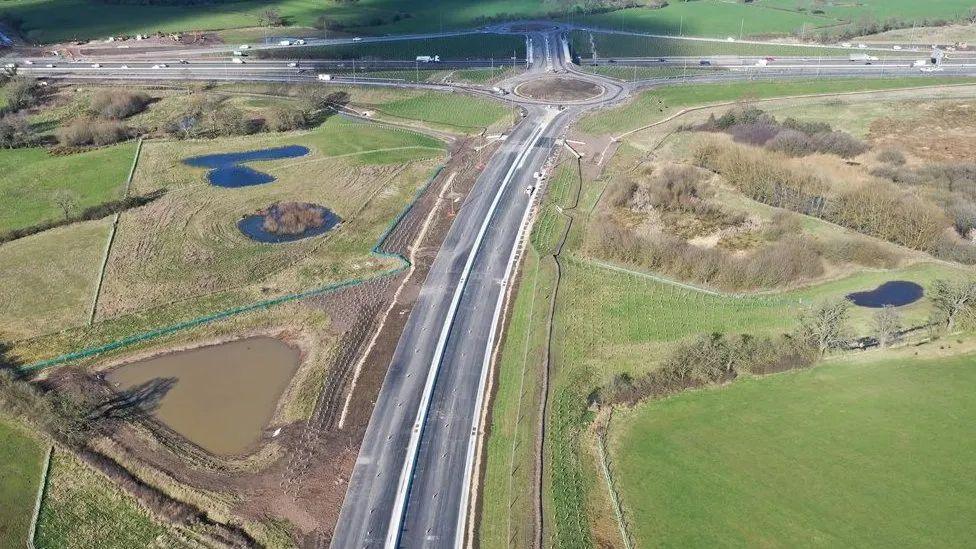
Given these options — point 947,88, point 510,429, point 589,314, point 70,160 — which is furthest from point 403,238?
point 947,88

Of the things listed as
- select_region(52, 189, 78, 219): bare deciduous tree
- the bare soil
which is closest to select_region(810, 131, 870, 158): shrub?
the bare soil

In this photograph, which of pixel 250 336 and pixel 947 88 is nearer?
pixel 250 336

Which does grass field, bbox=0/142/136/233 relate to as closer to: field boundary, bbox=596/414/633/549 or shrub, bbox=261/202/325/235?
shrub, bbox=261/202/325/235

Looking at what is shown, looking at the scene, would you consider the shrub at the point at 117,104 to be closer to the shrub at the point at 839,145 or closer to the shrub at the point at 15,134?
the shrub at the point at 15,134

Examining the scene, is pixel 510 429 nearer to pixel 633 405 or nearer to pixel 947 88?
pixel 633 405

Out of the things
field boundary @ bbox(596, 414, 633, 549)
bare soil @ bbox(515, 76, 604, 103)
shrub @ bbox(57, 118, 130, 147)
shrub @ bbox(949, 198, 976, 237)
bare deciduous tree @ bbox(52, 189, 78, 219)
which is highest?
bare soil @ bbox(515, 76, 604, 103)

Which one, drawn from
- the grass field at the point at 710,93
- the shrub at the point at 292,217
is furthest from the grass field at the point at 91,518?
the grass field at the point at 710,93
